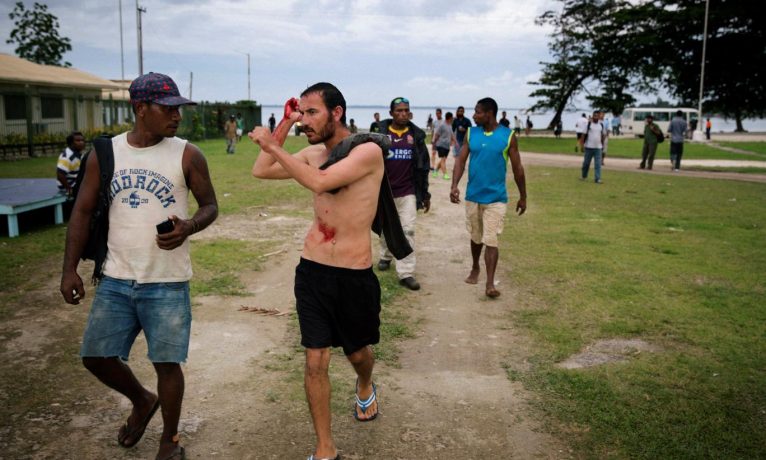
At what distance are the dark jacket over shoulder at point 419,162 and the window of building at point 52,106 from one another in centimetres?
2548

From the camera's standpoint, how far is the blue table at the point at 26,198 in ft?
34.0

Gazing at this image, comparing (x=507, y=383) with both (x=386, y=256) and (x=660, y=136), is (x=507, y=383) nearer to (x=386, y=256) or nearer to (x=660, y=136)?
(x=386, y=256)

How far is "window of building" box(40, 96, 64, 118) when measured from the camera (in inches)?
1162

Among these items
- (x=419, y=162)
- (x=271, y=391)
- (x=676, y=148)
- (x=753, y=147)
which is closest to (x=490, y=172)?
(x=419, y=162)

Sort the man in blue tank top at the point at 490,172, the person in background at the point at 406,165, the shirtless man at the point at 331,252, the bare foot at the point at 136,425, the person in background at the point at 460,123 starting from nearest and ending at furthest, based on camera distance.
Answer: the shirtless man at the point at 331,252 → the bare foot at the point at 136,425 → the man in blue tank top at the point at 490,172 → the person in background at the point at 406,165 → the person in background at the point at 460,123

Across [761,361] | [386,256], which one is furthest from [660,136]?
[761,361]

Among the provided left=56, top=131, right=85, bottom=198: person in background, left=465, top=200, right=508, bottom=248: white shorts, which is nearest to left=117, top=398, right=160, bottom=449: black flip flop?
left=465, top=200, right=508, bottom=248: white shorts

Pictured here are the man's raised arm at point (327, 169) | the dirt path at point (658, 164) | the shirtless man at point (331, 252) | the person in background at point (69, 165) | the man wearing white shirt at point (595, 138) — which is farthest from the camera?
the dirt path at point (658, 164)

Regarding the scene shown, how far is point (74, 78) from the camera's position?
34.3 metres

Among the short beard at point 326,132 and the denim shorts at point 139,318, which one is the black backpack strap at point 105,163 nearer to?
the denim shorts at point 139,318

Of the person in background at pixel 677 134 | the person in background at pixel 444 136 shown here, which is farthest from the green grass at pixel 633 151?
the person in background at pixel 444 136

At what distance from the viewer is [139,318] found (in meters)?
3.72

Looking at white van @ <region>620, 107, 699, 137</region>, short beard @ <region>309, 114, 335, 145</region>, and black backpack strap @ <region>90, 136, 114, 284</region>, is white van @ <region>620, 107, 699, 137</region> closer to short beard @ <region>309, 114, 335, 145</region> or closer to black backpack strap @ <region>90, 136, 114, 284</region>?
short beard @ <region>309, 114, 335, 145</region>

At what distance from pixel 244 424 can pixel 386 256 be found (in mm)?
4469
